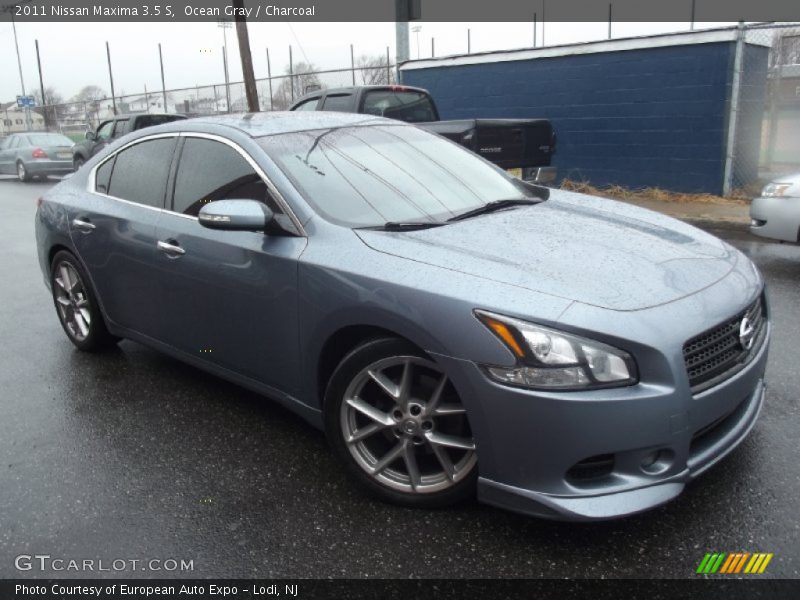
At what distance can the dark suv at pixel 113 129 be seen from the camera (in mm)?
15445

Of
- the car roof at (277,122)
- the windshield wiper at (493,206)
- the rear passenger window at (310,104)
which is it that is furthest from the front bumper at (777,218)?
the rear passenger window at (310,104)

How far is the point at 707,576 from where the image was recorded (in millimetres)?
2557

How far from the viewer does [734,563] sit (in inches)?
103

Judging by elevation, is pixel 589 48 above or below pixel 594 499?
above


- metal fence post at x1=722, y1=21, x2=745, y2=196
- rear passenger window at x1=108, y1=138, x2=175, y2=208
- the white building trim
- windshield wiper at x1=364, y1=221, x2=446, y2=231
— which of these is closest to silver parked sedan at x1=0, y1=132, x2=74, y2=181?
the white building trim

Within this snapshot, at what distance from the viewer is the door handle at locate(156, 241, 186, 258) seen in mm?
3901

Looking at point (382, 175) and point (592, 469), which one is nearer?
point (592, 469)

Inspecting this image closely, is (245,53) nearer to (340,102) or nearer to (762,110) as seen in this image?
(340,102)

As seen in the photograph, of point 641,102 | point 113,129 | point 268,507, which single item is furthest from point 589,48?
point 268,507

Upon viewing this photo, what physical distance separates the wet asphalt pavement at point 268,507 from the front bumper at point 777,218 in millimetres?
2543

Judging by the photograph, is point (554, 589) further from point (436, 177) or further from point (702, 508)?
point (436, 177)

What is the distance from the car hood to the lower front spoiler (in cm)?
63

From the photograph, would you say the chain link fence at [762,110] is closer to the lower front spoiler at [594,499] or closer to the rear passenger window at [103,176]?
the rear passenger window at [103,176]

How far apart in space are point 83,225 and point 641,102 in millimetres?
9875
